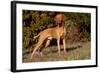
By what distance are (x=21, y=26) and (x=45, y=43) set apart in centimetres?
25

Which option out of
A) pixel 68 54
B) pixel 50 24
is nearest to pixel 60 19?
pixel 50 24

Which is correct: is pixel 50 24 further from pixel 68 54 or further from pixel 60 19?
pixel 68 54

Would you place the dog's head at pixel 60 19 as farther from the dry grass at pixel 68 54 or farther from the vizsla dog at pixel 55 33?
the dry grass at pixel 68 54

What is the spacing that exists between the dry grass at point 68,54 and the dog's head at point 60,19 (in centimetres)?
20

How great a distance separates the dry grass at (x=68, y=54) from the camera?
5.88ft

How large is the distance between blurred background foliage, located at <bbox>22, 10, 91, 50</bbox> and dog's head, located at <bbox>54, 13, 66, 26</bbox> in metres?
0.03

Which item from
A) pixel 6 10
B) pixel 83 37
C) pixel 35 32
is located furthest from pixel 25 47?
pixel 83 37

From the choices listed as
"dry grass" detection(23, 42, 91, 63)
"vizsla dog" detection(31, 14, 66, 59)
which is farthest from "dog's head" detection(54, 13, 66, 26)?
"dry grass" detection(23, 42, 91, 63)

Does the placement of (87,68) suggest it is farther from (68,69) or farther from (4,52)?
(4,52)

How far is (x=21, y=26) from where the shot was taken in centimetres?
172

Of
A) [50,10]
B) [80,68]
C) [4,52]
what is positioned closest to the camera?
[4,52]

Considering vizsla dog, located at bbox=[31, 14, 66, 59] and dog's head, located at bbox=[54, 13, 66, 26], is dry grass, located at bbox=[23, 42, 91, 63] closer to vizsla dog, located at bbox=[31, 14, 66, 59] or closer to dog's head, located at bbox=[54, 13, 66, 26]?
vizsla dog, located at bbox=[31, 14, 66, 59]

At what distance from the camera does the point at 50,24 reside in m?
1.83

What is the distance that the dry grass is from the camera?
5.88ft
